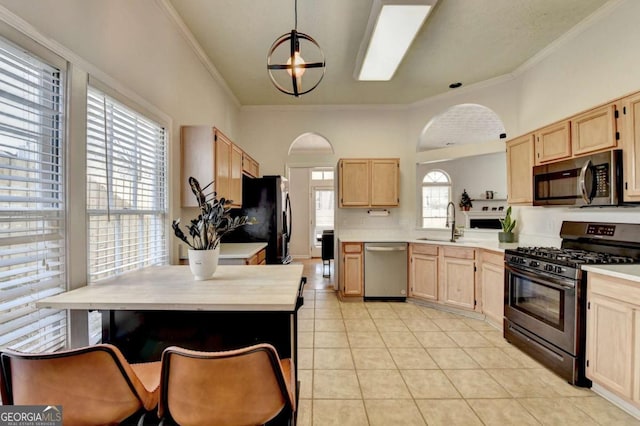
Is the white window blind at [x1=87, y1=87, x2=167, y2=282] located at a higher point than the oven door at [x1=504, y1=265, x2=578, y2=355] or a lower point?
higher

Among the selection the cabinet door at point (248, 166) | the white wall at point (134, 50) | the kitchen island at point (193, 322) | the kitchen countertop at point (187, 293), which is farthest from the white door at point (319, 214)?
the kitchen island at point (193, 322)

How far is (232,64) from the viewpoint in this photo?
3.40 m

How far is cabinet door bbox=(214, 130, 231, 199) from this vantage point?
2.76 m

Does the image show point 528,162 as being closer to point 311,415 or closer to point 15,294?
point 311,415

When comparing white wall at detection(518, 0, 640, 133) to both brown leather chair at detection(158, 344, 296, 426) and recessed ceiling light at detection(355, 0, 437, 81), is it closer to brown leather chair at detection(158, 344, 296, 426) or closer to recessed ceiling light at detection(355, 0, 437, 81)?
recessed ceiling light at detection(355, 0, 437, 81)

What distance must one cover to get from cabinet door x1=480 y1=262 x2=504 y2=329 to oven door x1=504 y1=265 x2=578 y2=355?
0.21 meters

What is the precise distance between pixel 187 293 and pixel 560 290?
2663 mm

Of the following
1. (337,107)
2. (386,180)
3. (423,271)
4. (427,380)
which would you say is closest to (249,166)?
(337,107)

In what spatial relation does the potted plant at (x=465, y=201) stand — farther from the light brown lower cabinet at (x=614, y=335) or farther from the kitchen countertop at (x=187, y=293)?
the kitchen countertop at (x=187, y=293)

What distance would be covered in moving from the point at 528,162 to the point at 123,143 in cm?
364

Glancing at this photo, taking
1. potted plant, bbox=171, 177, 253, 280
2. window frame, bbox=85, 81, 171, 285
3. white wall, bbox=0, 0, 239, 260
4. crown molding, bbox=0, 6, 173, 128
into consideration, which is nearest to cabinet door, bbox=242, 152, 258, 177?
white wall, bbox=0, 0, 239, 260

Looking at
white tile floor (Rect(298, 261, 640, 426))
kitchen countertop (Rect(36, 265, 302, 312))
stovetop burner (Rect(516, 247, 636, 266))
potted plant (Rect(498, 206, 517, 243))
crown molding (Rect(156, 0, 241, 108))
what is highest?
crown molding (Rect(156, 0, 241, 108))

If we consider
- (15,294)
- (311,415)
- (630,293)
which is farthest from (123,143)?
(630,293)

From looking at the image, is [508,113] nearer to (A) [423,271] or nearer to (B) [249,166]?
(A) [423,271]
